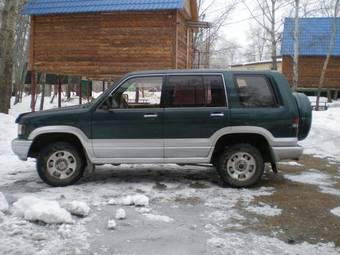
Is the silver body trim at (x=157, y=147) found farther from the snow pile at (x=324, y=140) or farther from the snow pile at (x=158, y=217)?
the snow pile at (x=324, y=140)

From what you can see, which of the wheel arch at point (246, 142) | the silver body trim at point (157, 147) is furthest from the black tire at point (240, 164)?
the silver body trim at point (157, 147)

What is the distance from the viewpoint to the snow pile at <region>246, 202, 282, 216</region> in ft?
21.1

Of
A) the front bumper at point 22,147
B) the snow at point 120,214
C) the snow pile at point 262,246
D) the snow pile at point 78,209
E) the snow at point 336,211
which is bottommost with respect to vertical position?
the snow pile at point 262,246

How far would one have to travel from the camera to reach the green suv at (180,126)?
785cm

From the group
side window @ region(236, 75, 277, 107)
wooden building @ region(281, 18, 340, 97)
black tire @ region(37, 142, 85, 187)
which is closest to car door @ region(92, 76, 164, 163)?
black tire @ region(37, 142, 85, 187)

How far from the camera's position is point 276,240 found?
5.36 meters

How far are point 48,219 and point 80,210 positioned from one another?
A: 1.73 feet

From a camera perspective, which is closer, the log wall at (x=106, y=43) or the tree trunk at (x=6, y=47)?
the tree trunk at (x=6, y=47)

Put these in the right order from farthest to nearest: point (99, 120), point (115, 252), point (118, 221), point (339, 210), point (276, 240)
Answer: point (99, 120), point (339, 210), point (118, 221), point (276, 240), point (115, 252)

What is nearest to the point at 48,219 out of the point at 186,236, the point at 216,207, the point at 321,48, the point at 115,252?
the point at 115,252

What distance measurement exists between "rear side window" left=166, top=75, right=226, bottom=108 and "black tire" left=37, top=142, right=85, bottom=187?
1.79 m

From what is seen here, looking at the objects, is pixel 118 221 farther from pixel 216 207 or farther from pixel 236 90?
pixel 236 90

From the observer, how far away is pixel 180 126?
7.89 metres

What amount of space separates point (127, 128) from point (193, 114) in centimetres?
111
